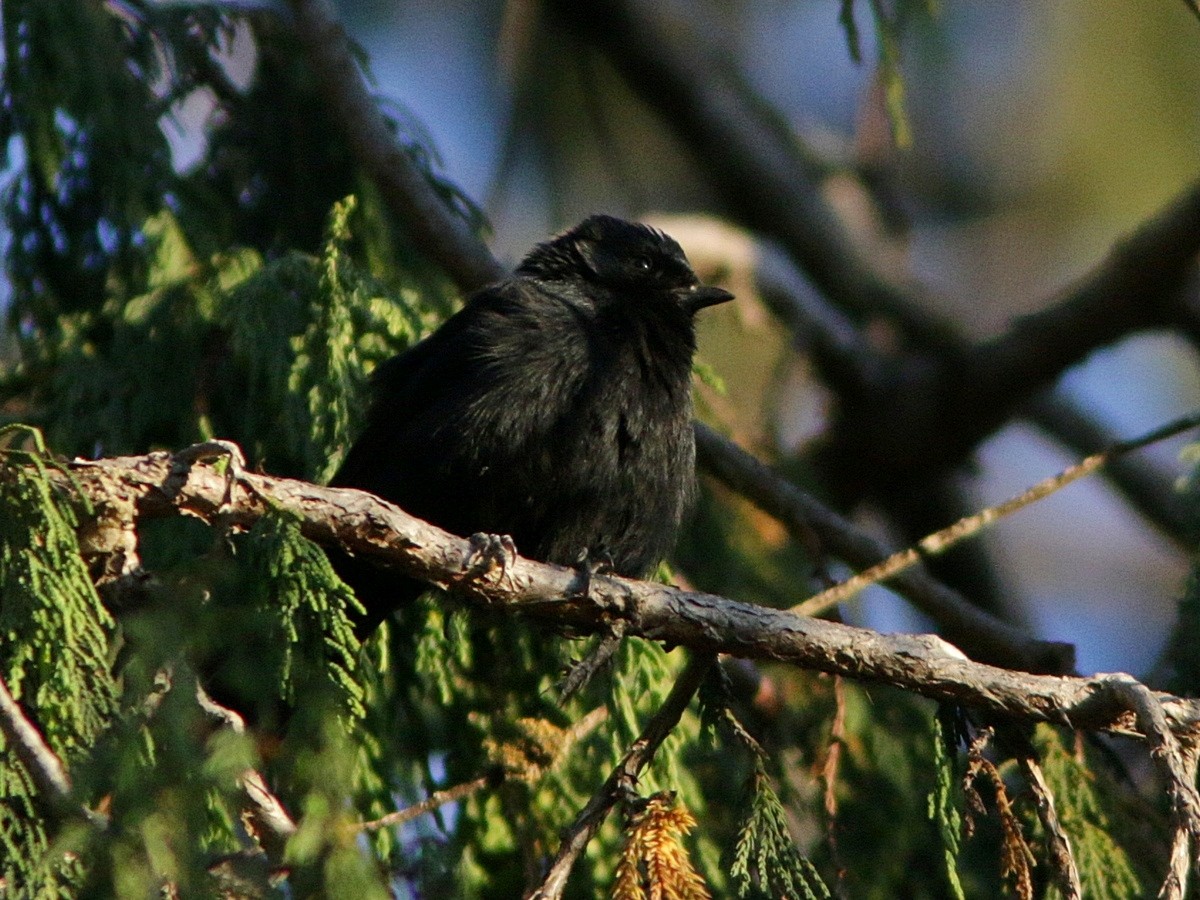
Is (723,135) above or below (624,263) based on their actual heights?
above

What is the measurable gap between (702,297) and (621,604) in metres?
1.83

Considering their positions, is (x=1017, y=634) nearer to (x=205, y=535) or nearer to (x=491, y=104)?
(x=205, y=535)

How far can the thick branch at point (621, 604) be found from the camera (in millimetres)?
2879

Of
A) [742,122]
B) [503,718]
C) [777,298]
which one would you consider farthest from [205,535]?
[742,122]

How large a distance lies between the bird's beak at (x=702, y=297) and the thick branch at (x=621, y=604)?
170 centimetres

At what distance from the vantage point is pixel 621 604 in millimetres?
3232

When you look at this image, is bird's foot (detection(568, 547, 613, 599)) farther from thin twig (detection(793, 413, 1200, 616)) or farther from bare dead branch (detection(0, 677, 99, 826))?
bare dead branch (detection(0, 677, 99, 826))

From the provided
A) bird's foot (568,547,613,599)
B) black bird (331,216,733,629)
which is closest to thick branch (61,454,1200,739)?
bird's foot (568,547,613,599)

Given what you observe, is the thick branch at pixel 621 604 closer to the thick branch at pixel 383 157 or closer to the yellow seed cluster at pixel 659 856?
the yellow seed cluster at pixel 659 856

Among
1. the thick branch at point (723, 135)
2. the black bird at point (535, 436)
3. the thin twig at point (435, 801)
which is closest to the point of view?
the thin twig at point (435, 801)

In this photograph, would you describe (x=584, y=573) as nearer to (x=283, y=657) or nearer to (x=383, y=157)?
(x=283, y=657)

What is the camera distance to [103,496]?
2869 mm

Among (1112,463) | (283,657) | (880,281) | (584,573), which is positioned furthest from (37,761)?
(1112,463)

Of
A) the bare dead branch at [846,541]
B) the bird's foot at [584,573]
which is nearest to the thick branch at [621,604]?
the bird's foot at [584,573]
